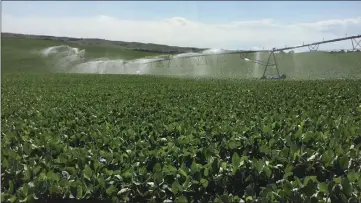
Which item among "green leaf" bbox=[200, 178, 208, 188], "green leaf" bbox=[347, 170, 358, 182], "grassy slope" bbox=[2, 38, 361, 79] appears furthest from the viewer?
"grassy slope" bbox=[2, 38, 361, 79]

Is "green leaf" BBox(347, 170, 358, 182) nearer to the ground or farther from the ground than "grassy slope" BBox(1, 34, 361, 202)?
farther from the ground

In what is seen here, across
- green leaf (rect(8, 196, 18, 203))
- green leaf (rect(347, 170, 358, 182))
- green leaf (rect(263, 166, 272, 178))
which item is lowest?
green leaf (rect(8, 196, 18, 203))

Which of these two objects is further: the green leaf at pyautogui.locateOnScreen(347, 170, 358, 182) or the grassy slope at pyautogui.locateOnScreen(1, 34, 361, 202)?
the grassy slope at pyautogui.locateOnScreen(1, 34, 361, 202)

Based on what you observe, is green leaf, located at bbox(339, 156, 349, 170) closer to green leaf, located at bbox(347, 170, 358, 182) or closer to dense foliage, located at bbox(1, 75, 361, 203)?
dense foliage, located at bbox(1, 75, 361, 203)

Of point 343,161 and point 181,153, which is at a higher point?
point 343,161

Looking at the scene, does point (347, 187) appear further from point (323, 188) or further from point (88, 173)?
point (88, 173)

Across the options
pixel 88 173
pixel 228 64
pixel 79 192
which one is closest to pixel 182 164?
pixel 88 173

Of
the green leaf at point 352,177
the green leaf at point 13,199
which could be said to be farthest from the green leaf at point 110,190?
the green leaf at point 352,177

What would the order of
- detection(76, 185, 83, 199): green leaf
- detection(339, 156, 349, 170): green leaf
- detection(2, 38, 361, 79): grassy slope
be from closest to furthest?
detection(76, 185, 83, 199): green leaf → detection(339, 156, 349, 170): green leaf → detection(2, 38, 361, 79): grassy slope

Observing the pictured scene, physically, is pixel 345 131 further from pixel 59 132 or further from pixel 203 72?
pixel 203 72

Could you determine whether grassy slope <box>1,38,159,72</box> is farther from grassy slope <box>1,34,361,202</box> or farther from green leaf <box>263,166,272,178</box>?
green leaf <box>263,166,272,178</box>

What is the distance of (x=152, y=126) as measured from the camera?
694cm

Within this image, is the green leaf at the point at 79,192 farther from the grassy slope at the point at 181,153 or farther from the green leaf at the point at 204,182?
the green leaf at the point at 204,182

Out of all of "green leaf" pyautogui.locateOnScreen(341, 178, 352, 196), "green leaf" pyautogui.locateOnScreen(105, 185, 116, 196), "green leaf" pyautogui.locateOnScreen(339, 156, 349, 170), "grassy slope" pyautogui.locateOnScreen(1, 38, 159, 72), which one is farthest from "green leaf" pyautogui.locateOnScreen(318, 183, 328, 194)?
"grassy slope" pyautogui.locateOnScreen(1, 38, 159, 72)
